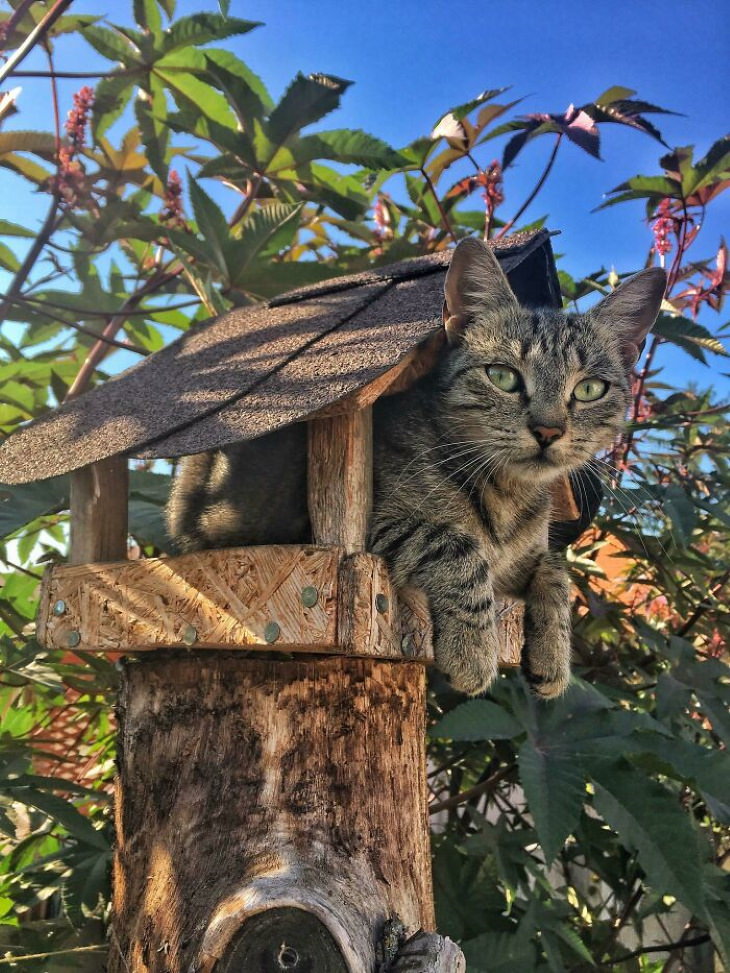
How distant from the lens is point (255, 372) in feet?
3.89

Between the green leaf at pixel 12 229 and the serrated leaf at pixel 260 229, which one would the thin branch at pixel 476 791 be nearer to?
the serrated leaf at pixel 260 229

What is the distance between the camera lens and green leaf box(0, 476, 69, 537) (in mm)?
1444

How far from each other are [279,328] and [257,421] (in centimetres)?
36

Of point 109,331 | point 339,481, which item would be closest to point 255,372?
point 339,481

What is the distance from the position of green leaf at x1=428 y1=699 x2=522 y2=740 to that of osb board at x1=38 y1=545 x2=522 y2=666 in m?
0.13

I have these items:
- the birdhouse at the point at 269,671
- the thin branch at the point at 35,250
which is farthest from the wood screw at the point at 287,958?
the thin branch at the point at 35,250

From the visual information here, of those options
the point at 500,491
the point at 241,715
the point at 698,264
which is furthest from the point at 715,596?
the point at 241,715

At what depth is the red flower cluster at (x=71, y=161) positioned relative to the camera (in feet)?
6.31

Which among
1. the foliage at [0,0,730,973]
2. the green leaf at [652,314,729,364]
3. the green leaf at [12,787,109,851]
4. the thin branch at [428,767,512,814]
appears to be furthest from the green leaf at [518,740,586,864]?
the green leaf at [652,314,729,364]

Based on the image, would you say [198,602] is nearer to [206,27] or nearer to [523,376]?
[523,376]

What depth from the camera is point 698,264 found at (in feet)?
6.76

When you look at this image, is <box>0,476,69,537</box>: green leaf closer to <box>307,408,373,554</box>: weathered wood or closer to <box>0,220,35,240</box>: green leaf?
<box>307,408,373,554</box>: weathered wood

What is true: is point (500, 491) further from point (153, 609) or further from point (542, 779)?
point (153, 609)

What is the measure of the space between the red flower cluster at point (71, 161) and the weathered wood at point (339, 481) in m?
Result: 1.08
